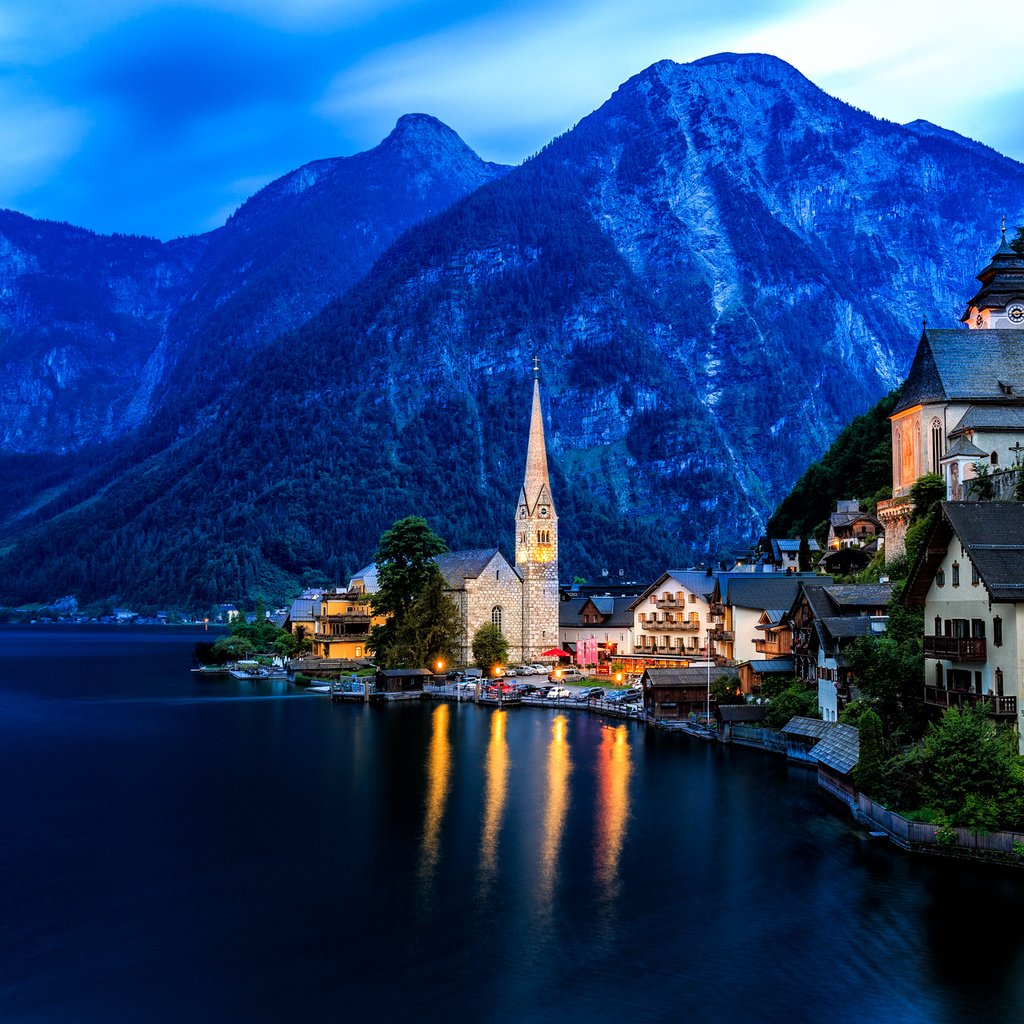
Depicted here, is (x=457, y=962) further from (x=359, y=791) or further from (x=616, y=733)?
(x=616, y=733)

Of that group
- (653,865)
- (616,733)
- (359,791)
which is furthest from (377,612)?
(653,865)

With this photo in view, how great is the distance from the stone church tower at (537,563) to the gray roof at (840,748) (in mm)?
66872

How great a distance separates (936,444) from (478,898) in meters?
45.9

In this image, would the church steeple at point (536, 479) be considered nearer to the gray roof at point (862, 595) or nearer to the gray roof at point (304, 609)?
the gray roof at point (304, 609)

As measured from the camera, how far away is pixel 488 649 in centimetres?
11325

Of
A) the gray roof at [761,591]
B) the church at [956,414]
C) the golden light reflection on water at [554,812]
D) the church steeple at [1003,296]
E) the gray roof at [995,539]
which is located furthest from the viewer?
the church steeple at [1003,296]

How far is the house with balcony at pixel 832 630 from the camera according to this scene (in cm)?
5725

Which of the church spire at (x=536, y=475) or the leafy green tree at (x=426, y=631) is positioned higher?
the church spire at (x=536, y=475)

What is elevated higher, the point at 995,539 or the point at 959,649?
the point at 995,539

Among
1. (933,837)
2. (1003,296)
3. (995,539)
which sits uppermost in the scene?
(1003,296)

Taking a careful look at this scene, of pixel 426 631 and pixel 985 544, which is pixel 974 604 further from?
pixel 426 631

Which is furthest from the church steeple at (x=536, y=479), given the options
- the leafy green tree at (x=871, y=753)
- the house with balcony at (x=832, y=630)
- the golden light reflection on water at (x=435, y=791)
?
the leafy green tree at (x=871, y=753)

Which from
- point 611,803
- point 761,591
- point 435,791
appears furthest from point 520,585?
point 611,803

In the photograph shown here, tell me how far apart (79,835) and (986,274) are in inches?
3174
